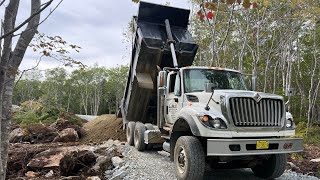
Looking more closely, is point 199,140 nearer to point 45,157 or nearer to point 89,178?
point 89,178

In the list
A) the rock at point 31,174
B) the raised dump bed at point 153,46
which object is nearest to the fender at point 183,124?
the raised dump bed at point 153,46

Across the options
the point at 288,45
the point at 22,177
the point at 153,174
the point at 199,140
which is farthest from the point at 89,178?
the point at 288,45

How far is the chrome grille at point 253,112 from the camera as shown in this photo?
20.1 feet

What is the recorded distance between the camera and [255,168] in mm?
7496

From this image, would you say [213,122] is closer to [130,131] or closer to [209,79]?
[209,79]

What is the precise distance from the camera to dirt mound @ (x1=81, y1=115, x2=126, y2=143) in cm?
1317

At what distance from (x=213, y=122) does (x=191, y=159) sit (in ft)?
2.51

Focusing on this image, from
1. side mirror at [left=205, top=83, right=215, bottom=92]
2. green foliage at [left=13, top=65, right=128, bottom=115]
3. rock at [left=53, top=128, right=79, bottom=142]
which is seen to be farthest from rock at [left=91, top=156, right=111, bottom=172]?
green foliage at [left=13, top=65, right=128, bottom=115]

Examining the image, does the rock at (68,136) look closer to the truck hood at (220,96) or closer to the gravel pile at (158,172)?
the gravel pile at (158,172)

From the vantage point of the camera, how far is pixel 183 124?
696 centimetres

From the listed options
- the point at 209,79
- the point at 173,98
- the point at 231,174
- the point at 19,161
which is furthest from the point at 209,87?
the point at 19,161

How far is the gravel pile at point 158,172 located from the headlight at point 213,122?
1487 mm

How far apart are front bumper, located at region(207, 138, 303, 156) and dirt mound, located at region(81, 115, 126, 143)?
24.4 feet

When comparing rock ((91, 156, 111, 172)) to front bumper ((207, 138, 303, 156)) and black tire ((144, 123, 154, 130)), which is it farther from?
front bumper ((207, 138, 303, 156))
